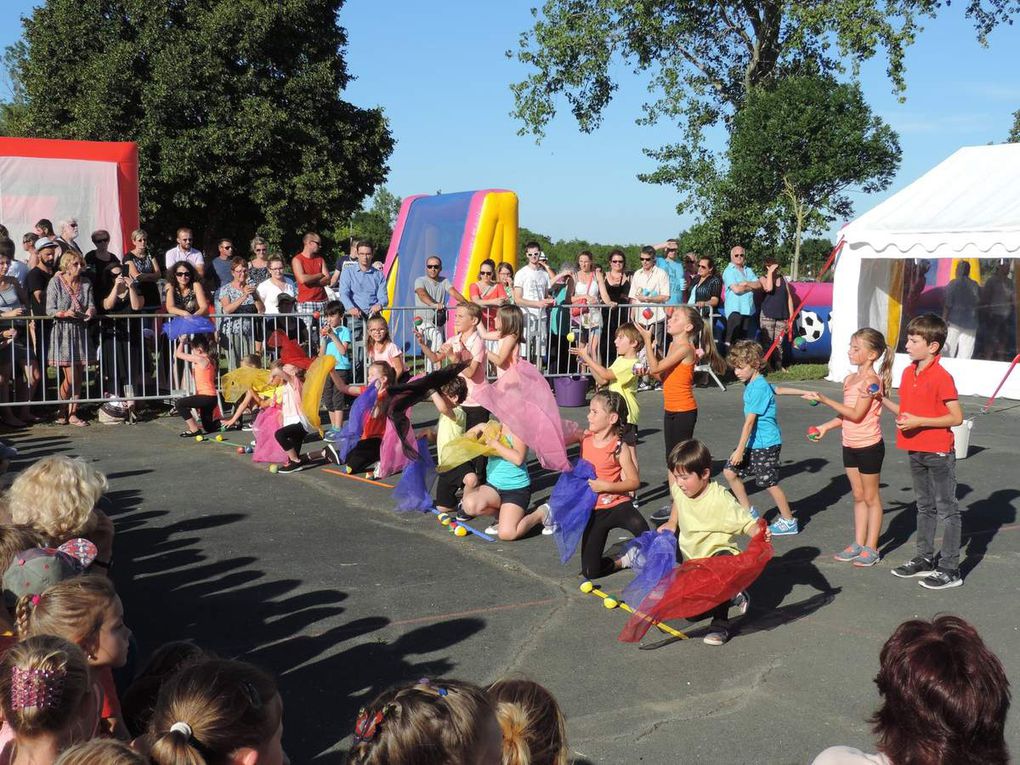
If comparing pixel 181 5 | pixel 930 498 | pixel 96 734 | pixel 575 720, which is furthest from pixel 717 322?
pixel 181 5

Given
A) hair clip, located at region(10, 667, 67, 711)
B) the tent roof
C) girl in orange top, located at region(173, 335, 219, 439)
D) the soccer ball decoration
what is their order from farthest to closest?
the soccer ball decoration → the tent roof → girl in orange top, located at region(173, 335, 219, 439) → hair clip, located at region(10, 667, 67, 711)

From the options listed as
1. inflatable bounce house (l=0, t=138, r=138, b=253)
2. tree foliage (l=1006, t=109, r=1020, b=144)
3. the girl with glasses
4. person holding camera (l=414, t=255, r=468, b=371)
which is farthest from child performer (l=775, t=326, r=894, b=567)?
tree foliage (l=1006, t=109, r=1020, b=144)

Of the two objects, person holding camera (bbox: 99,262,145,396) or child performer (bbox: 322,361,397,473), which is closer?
child performer (bbox: 322,361,397,473)

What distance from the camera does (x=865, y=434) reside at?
6938 millimetres

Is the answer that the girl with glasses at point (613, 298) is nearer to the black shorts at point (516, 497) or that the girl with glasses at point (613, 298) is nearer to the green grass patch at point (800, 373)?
the green grass patch at point (800, 373)

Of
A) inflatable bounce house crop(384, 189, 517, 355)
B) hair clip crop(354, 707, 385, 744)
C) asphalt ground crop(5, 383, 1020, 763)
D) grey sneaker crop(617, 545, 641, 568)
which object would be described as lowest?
asphalt ground crop(5, 383, 1020, 763)

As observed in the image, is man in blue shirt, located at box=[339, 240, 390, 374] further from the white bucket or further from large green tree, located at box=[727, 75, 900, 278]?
large green tree, located at box=[727, 75, 900, 278]

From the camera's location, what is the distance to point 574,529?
22.2 feet

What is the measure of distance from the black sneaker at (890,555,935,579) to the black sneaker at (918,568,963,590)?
122 mm

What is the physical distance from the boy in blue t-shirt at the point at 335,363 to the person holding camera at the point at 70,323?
2.87 m

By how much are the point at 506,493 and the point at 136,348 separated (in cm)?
676

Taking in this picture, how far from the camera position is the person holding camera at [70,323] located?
38.9ft

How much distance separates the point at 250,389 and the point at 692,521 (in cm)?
628

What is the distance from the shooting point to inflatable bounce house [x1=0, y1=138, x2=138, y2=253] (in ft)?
45.9
